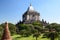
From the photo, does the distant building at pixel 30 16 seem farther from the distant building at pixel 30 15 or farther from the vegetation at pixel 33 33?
the vegetation at pixel 33 33

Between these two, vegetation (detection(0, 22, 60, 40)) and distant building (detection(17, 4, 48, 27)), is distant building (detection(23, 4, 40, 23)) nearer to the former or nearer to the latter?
distant building (detection(17, 4, 48, 27))

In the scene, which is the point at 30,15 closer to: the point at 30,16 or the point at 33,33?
the point at 30,16

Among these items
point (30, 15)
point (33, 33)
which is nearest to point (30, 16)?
point (30, 15)

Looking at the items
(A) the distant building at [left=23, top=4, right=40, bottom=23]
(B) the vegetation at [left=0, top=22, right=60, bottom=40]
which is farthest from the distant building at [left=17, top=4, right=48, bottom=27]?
(B) the vegetation at [left=0, top=22, right=60, bottom=40]

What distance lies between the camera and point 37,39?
55.2 metres

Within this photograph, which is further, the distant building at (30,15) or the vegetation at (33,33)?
the distant building at (30,15)

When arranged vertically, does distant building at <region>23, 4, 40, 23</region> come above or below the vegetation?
above

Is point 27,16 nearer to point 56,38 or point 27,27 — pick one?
point 27,27

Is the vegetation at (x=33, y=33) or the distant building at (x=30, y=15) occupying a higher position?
the distant building at (x=30, y=15)

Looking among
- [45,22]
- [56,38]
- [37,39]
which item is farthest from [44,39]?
[45,22]

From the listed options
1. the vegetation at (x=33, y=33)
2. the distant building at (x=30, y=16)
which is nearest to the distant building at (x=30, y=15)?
the distant building at (x=30, y=16)

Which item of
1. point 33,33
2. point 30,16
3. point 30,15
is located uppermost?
point 30,15

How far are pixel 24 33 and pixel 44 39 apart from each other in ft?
48.8

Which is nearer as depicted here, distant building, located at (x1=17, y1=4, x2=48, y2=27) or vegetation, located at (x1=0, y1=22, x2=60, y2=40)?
vegetation, located at (x1=0, y1=22, x2=60, y2=40)
